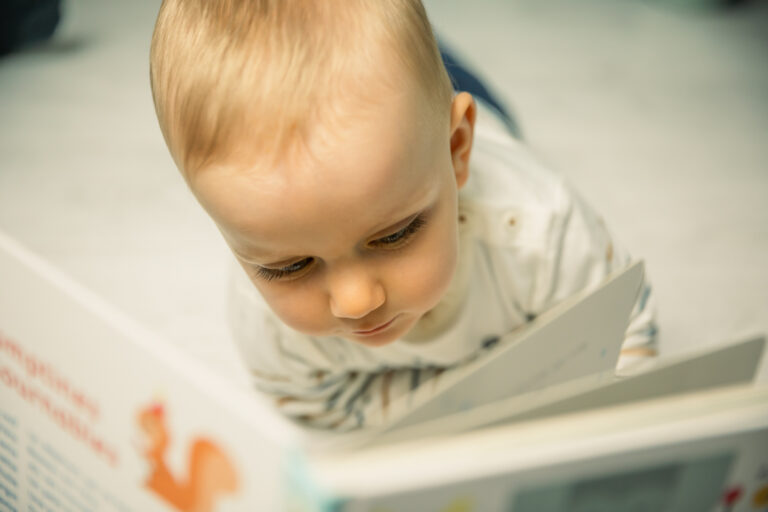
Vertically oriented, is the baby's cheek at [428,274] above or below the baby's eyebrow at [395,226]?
below

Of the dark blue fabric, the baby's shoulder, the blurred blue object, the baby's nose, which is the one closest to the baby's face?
the baby's nose

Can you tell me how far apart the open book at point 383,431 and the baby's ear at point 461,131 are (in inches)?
6.1

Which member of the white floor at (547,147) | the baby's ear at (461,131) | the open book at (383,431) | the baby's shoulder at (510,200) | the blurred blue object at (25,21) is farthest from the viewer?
the blurred blue object at (25,21)

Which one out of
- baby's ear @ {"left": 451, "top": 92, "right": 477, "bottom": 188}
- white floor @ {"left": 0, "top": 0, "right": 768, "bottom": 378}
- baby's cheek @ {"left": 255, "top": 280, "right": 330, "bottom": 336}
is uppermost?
baby's ear @ {"left": 451, "top": 92, "right": 477, "bottom": 188}

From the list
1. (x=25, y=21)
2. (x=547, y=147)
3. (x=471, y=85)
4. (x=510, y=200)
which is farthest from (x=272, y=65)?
(x=25, y=21)

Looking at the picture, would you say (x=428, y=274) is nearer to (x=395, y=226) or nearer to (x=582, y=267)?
(x=395, y=226)

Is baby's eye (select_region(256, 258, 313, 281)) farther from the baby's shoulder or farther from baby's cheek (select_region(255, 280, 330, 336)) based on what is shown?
the baby's shoulder

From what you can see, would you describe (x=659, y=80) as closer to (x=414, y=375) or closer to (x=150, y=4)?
(x=414, y=375)

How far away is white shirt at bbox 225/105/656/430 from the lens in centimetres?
65

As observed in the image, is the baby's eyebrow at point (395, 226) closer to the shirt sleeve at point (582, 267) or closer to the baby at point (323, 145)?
the baby at point (323, 145)

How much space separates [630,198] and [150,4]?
0.75 metres

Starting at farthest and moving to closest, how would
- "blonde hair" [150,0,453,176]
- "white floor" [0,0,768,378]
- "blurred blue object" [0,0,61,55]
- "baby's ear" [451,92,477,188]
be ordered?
1. "blurred blue object" [0,0,61,55]
2. "white floor" [0,0,768,378]
3. "baby's ear" [451,92,477,188]
4. "blonde hair" [150,0,453,176]

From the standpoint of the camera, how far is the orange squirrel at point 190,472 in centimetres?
35

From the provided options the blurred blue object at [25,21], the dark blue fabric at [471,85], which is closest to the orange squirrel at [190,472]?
the dark blue fabric at [471,85]
